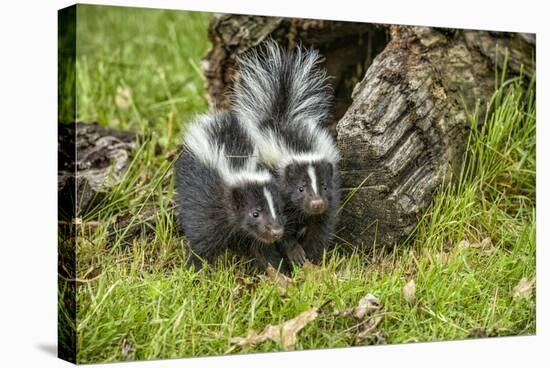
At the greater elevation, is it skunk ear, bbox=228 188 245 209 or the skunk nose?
skunk ear, bbox=228 188 245 209

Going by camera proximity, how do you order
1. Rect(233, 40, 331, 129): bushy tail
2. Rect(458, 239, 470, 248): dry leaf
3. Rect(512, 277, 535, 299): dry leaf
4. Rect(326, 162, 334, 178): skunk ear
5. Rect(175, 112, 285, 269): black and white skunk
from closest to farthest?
Rect(175, 112, 285, 269): black and white skunk → Rect(326, 162, 334, 178): skunk ear → Rect(233, 40, 331, 129): bushy tail → Rect(458, 239, 470, 248): dry leaf → Rect(512, 277, 535, 299): dry leaf

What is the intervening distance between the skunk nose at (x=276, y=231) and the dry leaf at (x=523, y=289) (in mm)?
1929

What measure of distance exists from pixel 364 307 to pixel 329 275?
0.32 meters

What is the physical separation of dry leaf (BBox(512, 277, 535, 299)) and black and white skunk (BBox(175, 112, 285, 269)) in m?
1.82

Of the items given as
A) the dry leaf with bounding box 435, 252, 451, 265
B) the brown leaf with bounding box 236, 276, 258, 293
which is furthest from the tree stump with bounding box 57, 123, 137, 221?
the dry leaf with bounding box 435, 252, 451, 265

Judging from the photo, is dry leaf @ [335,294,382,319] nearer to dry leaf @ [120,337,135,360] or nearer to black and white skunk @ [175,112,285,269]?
black and white skunk @ [175,112,285,269]

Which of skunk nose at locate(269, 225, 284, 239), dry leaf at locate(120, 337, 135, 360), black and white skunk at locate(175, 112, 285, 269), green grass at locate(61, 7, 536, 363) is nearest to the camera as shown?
dry leaf at locate(120, 337, 135, 360)

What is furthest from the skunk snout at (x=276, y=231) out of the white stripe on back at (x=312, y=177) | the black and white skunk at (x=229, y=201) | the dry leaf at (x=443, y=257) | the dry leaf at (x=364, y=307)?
the dry leaf at (x=443, y=257)

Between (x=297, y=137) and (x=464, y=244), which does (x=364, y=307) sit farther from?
(x=297, y=137)

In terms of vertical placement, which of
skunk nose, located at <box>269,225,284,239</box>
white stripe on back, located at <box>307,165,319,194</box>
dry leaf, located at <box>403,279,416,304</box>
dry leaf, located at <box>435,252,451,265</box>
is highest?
white stripe on back, located at <box>307,165,319,194</box>

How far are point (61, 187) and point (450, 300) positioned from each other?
2722mm

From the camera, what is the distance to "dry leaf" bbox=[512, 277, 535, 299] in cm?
617

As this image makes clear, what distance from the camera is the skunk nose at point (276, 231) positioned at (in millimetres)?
5391

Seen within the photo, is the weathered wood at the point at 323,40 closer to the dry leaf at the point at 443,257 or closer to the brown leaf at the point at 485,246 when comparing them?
the dry leaf at the point at 443,257
